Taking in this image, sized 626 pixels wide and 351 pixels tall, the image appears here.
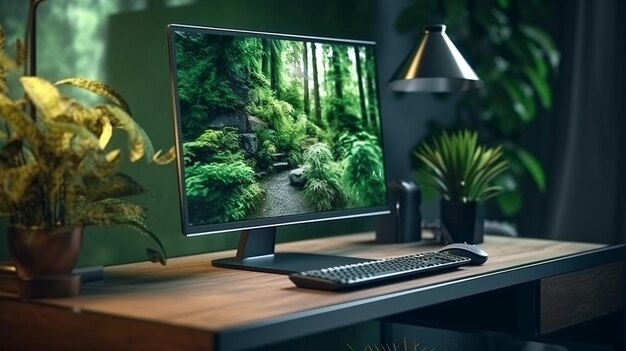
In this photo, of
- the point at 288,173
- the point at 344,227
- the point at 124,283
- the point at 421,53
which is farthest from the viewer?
the point at 344,227

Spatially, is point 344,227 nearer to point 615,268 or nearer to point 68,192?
point 615,268

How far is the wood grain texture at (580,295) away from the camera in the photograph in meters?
2.28

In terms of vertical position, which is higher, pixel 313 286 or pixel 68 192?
pixel 68 192

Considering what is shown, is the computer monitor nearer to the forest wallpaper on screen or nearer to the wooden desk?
the forest wallpaper on screen

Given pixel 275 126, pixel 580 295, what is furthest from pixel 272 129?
pixel 580 295

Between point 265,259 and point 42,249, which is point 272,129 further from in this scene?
point 42,249

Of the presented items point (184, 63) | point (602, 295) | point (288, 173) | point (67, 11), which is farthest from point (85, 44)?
point (602, 295)

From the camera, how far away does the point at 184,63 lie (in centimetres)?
197

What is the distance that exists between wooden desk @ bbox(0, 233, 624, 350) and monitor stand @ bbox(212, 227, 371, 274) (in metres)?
0.04

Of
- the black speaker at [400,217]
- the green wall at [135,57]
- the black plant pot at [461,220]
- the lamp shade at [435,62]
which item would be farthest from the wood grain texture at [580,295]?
the green wall at [135,57]

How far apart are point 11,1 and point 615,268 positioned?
5.25 ft

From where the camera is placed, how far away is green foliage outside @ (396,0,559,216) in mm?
3172

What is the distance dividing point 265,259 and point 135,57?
0.57 meters

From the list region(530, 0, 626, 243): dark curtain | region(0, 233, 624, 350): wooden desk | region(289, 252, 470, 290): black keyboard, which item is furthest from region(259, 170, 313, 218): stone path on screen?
region(530, 0, 626, 243): dark curtain
